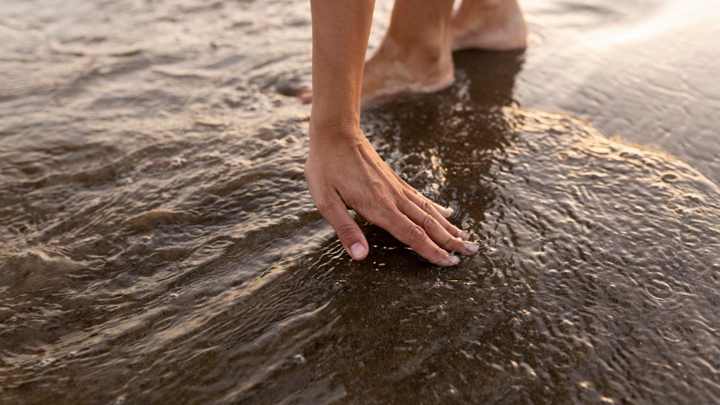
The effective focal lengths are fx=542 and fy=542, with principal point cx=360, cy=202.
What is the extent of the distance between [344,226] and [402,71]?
4.46 ft

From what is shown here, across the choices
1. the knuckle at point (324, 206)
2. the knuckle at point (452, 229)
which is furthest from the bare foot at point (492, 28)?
the knuckle at point (324, 206)

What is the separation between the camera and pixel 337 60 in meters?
1.59

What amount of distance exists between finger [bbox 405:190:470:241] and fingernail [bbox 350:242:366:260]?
0.87ft

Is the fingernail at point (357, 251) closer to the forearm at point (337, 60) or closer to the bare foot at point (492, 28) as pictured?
the forearm at point (337, 60)

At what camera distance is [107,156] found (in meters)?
2.22

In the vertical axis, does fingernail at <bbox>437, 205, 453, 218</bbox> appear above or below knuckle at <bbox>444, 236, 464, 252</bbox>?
below

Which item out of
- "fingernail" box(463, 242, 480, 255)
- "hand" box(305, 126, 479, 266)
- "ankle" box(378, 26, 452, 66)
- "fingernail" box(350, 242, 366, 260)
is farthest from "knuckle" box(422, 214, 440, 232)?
"ankle" box(378, 26, 452, 66)

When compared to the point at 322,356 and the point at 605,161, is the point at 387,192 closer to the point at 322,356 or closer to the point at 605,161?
the point at 322,356

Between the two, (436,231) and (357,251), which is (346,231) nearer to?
(357,251)

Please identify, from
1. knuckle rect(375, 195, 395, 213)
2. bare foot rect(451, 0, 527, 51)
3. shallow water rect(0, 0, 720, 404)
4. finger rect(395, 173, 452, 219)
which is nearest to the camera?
shallow water rect(0, 0, 720, 404)

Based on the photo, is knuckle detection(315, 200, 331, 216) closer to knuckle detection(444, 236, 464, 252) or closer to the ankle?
knuckle detection(444, 236, 464, 252)

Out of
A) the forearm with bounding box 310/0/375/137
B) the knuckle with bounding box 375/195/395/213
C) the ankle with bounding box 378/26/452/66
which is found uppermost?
the forearm with bounding box 310/0/375/137

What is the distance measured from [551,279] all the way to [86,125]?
6.85ft

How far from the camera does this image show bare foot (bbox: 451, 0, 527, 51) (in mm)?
3131
